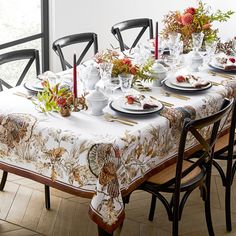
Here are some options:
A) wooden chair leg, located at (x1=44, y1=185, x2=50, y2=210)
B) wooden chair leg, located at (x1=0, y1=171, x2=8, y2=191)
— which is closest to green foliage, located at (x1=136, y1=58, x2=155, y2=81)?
wooden chair leg, located at (x1=44, y1=185, x2=50, y2=210)

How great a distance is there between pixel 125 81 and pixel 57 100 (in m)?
0.42

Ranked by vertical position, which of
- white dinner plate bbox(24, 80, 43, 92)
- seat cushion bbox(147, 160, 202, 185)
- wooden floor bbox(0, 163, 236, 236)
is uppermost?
white dinner plate bbox(24, 80, 43, 92)

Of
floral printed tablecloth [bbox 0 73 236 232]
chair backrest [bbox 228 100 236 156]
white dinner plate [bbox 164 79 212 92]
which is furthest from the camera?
white dinner plate [bbox 164 79 212 92]

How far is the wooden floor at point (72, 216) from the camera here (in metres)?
2.97

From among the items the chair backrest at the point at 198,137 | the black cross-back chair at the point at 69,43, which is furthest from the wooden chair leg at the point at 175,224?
the black cross-back chair at the point at 69,43

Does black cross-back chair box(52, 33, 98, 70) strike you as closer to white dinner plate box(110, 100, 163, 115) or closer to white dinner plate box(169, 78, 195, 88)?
white dinner plate box(169, 78, 195, 88)

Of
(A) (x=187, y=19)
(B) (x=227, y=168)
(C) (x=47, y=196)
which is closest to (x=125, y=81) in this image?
(B) (x=227, y=168)

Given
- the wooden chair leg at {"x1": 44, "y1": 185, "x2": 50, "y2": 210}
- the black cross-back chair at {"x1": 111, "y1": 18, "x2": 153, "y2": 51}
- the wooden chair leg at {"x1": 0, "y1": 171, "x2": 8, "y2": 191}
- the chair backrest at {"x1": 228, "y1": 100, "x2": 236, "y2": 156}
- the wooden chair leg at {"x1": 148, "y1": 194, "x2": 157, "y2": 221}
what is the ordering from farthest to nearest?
the black cross-back chair at {"x1": 111, "y1": 18, "x2": 153, "y2": 51}
the wooden chair leg at {"x1": 0, "y1": 171, "x2": 8, "y2": 191}
the wooden chair leg at {"x1": 44, "y1": 185, "x2": 50, "y2": 210}
the wooden chair leg at {"x1": 148, "y1": 194, "x2": 157, "y2": 221}
the chair backrest at {"x1": 228, "y1": 100, "x2": 236, "y2": 156}

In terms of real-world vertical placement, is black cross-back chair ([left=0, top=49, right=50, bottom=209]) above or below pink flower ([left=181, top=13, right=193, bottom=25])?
below

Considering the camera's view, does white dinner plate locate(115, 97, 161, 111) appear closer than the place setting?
A: Yes

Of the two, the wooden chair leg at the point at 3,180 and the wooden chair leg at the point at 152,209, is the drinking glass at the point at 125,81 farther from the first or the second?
the wooden chair leg at the point at 3,180

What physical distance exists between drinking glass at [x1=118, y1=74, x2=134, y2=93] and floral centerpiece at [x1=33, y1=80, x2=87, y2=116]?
26 centimetres

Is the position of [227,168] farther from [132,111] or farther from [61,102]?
[61,102]

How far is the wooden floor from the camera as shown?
2975 mm
